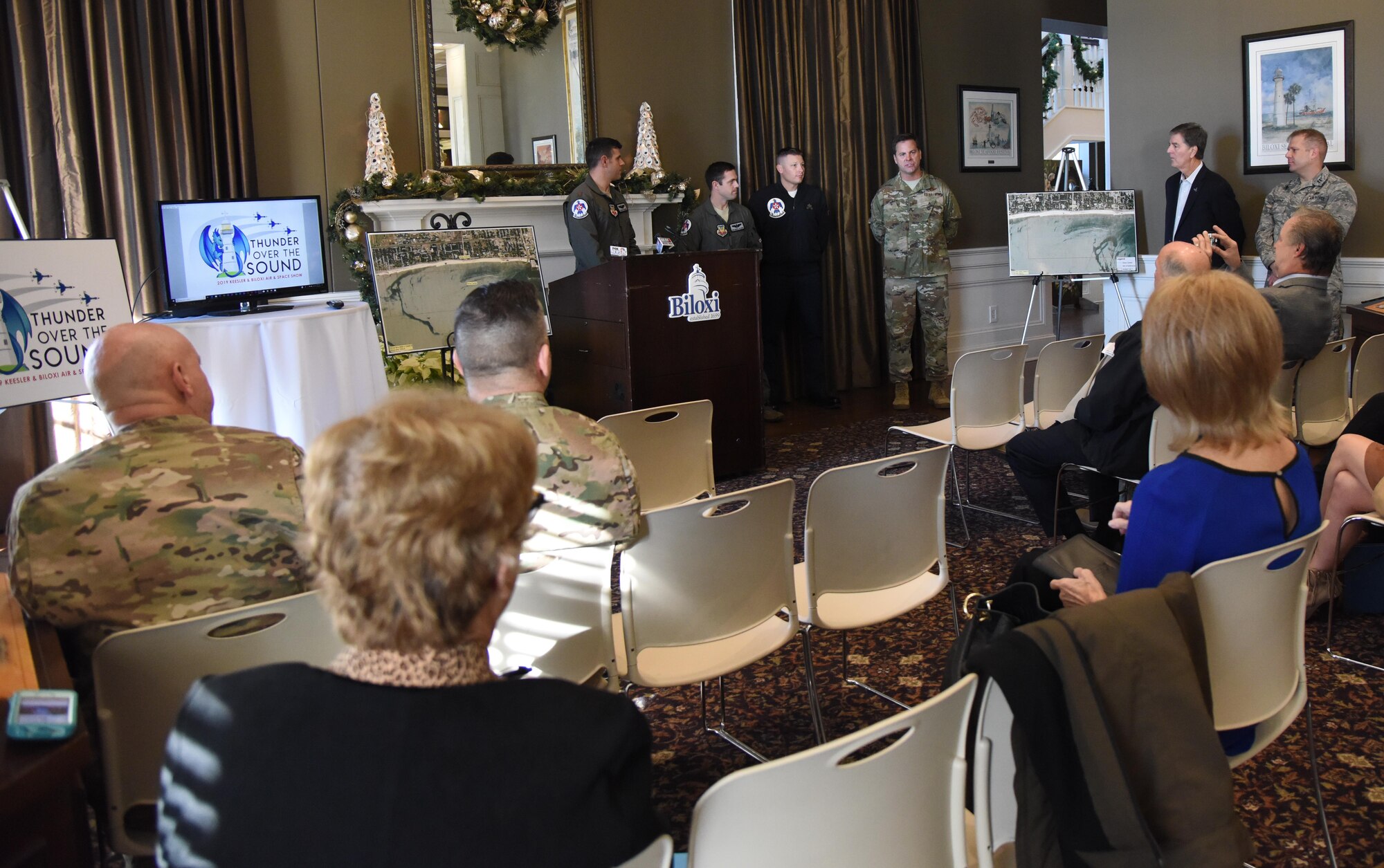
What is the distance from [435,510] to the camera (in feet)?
3.10

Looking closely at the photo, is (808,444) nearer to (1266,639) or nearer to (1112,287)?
(1112,287)

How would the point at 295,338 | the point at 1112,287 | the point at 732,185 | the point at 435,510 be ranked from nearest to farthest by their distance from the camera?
the point at 435,510
the point at 295,338
the point at 732,185
the point at 1112,287

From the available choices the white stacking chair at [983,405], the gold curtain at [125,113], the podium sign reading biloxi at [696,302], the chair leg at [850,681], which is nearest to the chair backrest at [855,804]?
the chair leg at [850,681]

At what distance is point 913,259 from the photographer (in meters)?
7.36

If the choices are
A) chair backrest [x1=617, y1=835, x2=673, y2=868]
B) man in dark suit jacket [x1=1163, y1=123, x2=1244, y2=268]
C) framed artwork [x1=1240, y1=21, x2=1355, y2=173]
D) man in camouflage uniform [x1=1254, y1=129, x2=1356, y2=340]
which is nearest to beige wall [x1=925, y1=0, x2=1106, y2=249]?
man in dark suit jacket [x1=1163, y1=123, x2=1244, y2=268]

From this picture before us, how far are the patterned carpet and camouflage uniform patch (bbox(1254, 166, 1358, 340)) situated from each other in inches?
140

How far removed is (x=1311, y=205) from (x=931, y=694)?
473 centimetres

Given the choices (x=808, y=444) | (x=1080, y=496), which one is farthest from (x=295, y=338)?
(x=1080, y=496)

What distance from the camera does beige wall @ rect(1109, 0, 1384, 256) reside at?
20.6 feet

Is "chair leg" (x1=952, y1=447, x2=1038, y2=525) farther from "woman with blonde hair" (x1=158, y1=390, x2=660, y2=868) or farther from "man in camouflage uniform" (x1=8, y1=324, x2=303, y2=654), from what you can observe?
"woman with blonde hair" (x1=158, y1=390, x2=660, y2=868)

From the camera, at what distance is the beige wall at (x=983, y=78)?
809 centimetres

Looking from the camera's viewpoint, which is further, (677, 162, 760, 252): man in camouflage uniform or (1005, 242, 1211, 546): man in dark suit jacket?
(677, 162, 760, 252): man in camouflage uniform

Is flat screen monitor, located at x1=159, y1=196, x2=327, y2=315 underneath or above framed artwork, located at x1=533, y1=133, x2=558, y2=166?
underneath

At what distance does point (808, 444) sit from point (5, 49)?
169 inches
